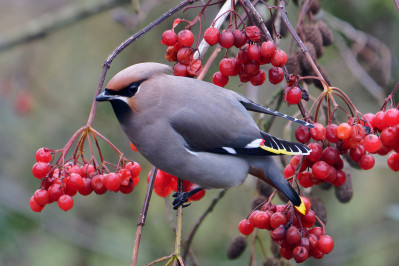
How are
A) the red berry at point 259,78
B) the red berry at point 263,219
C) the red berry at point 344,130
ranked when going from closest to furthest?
the red berry at point 344,130, the red berry at point 263,219, the red berry at point 259,78

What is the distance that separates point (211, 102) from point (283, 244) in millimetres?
715

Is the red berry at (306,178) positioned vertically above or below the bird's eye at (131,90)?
below

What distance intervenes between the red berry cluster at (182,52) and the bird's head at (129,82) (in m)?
0.07

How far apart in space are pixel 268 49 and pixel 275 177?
0.55 metres

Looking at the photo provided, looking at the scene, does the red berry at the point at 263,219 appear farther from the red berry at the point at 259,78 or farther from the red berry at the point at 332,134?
the red berry at the point at 259,78

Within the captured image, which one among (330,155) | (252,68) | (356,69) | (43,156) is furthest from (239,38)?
(356,69)

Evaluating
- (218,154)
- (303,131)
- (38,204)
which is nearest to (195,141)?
(218,154)

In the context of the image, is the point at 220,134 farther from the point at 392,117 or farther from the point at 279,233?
the point at 392,117

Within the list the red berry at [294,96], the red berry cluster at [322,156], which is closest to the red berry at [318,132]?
the red berry cluster at [322,156]

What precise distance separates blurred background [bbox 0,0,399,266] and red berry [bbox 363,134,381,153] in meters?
1.43

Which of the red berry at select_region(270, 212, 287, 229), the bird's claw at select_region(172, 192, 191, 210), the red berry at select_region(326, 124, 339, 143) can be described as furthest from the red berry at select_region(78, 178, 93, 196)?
the red berry at select_region(326, 124, 339, 143)

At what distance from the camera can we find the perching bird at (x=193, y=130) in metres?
2.43

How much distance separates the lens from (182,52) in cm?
237

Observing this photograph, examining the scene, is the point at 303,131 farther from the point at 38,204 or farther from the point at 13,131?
the point at 13,131
